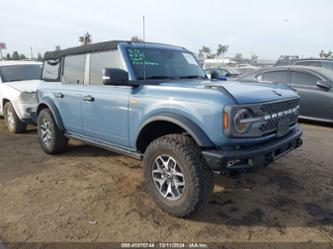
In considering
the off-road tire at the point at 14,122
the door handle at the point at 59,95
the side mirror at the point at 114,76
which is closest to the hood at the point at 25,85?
the off-road tire at the point at 14,122

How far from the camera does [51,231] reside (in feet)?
9.73

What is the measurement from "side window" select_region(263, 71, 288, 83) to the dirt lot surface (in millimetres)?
3283

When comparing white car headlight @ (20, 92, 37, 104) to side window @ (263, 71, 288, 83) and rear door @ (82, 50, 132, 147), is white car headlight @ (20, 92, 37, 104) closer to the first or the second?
rear door @ (82, 50, 132, 147)

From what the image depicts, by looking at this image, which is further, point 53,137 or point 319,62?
point 319,62

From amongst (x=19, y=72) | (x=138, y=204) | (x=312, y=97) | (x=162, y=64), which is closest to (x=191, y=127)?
(x=138, y=204)

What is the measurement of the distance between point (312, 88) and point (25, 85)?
266 inches

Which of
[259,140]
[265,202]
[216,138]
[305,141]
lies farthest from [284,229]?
[305,141]

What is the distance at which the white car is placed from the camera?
6.65 m

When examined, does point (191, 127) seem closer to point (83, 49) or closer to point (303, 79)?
point (83, 49)

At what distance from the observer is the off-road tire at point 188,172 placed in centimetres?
296

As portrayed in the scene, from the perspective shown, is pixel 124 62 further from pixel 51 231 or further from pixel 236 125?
pixel 51 231

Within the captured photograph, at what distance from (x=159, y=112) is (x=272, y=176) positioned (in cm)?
205

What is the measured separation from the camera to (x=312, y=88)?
7.25m

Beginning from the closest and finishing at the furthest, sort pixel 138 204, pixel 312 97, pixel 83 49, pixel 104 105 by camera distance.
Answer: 1. pixel 138 204
2. pixel 104 105
3. pixel 83 49
4. pixel 312 97
